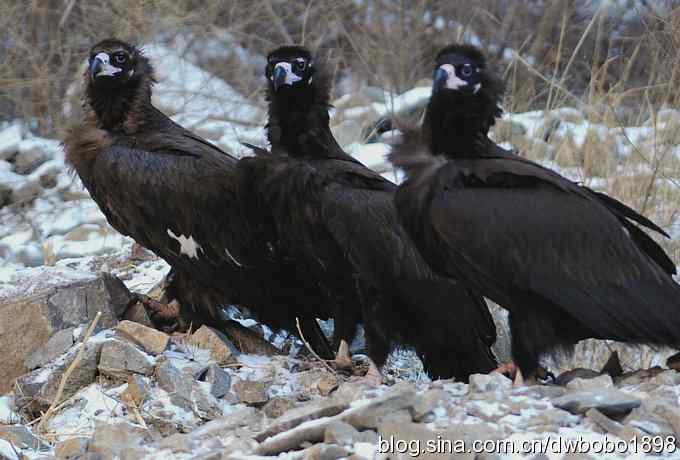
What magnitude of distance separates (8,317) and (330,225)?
5.13ft

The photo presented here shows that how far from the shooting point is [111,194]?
19.2 ft

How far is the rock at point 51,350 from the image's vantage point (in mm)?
5547

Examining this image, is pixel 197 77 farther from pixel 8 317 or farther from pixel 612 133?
pixel 8 317

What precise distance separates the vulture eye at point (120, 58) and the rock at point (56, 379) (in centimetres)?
153

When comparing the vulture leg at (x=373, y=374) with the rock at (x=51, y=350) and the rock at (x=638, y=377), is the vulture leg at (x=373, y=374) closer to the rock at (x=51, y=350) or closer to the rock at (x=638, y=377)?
the rock at (x=638, y=377)

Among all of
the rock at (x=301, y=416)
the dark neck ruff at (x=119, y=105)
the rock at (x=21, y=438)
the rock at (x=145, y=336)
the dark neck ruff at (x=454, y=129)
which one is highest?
the dark neck ruff at (x=454, y=129)

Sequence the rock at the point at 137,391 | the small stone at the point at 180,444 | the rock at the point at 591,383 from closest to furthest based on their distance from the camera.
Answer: the small stone at the point at 180,444
the rock at the point at 591,383
the rock at the point at 137,391

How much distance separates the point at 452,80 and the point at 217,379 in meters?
1.60

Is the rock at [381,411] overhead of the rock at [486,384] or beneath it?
overhead

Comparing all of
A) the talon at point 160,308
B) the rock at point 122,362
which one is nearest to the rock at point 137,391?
the rock at point 122,362

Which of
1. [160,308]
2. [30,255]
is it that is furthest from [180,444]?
[30,255]

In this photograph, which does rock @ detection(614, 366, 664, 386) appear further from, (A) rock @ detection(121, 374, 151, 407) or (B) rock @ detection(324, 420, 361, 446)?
(A) rock @ detection(121, 374, 151, 407)

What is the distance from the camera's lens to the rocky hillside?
379cm

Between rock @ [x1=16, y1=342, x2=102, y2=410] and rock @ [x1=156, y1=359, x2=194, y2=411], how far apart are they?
0.99ft
